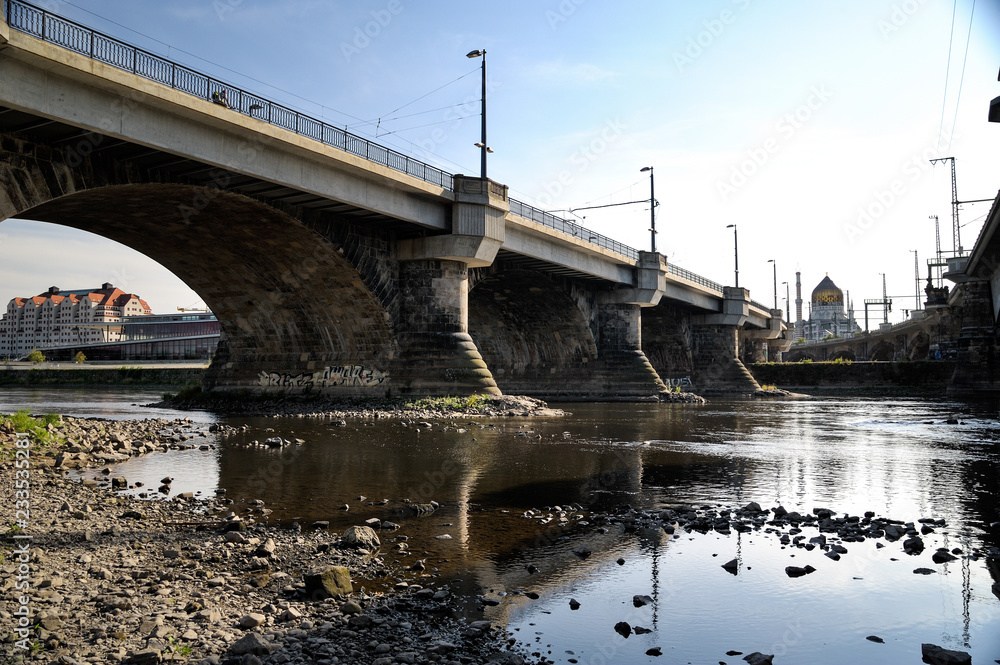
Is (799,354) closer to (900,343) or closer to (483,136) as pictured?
(900,343)

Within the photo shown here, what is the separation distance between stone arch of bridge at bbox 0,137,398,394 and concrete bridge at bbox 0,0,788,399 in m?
0.10

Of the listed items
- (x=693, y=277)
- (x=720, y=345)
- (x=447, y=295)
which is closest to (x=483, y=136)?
(x=447, y=295)

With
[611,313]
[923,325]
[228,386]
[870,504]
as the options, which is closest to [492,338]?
[611,313]

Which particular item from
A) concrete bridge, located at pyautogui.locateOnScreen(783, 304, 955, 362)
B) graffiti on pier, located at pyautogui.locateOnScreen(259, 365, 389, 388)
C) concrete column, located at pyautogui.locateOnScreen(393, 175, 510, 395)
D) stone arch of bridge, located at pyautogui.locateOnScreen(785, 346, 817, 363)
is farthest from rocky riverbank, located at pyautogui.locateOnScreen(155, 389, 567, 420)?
stone arch of bridge, located at pyautogui.locateOnScreen(785, 346, 817, 363)

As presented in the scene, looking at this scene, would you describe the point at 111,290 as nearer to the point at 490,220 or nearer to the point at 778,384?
the point at 778,384

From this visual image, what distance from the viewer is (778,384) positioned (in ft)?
266

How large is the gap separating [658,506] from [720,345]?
65683mm

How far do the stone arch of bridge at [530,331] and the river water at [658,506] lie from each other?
1089 inches

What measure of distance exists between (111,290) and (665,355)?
485ft

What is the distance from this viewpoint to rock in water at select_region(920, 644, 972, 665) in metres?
5.29

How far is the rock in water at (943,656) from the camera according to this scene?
5285 mm

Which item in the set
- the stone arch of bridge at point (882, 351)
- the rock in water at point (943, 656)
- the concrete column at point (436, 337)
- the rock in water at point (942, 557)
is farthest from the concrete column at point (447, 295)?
the stone arch of bridge at point (882, 351)

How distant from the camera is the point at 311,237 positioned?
30688mm

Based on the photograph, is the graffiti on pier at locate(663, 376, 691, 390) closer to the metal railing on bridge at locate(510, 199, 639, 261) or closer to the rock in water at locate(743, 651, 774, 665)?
the metal railing on bridge at locate(510, 199, 639, 261)
